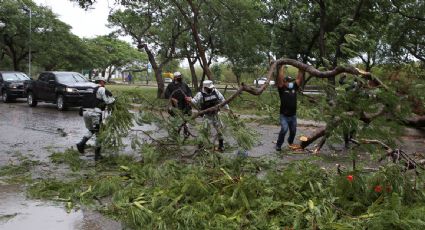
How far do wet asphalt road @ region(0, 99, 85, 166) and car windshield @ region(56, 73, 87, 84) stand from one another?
1.26 m

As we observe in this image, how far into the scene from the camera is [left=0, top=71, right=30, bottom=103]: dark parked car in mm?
25172

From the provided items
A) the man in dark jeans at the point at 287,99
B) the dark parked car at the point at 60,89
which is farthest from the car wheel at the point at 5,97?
the man in dark jeans at the point at 287,99

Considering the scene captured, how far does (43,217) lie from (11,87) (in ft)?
69.1

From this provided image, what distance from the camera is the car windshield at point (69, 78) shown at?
20.7 metres

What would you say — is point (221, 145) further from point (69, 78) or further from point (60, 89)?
point (69, 78)

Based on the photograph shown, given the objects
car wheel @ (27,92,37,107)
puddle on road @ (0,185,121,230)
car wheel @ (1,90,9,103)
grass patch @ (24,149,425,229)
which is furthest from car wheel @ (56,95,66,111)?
puddle on road @ (0,185,121,230)

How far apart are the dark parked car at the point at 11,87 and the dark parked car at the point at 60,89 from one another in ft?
8.60

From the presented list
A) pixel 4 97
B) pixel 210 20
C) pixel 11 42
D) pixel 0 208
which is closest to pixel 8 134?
pixel 0 208

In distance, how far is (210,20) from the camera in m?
29.2

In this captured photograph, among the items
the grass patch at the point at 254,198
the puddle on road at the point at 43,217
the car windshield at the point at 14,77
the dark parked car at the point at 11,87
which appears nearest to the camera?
the grass patch at the point at 254,198

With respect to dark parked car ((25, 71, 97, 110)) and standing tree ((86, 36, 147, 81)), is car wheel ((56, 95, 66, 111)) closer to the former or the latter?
dark parked car ((25, 71, 97, 110))

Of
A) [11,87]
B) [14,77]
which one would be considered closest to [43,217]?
[11,87]

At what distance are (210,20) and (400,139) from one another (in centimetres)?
2433

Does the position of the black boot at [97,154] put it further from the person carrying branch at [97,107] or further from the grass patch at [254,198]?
the grass patch at [254,198]
